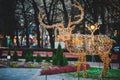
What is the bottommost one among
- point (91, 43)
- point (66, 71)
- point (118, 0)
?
point (66, 71)

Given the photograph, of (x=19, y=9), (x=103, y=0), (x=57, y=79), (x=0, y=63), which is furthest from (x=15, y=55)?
(x=19, y=9)

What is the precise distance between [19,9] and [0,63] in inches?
761

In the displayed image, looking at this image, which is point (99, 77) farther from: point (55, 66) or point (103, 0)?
point (103, 0)

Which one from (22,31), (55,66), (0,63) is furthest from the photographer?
(22,31)

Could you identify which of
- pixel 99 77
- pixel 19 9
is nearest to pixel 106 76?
pixel 99 77

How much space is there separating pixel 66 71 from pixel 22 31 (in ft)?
88.2

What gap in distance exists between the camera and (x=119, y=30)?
3369 centimetres

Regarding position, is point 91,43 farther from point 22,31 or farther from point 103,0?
point 22,31

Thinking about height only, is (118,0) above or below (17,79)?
above

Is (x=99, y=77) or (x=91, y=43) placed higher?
(x=91, y=43)

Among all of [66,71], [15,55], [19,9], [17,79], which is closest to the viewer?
[17,79]

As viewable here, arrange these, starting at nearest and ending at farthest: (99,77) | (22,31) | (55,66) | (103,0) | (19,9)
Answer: (99,77) < (55,66) < (103,0) < (19,9) < (22,31)

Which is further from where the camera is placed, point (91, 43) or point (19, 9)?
point (19, 9)

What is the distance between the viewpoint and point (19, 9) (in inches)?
1829
